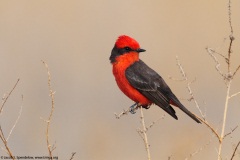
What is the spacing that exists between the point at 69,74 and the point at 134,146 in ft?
11.1

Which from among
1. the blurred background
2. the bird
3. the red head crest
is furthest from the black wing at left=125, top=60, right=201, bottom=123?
the blurred background

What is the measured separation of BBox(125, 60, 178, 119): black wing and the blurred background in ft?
3.63

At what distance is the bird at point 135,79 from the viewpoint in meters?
9.97

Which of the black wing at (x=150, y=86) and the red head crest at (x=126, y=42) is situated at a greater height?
the red head crest at (x=126, y=42)

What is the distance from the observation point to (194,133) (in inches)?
514

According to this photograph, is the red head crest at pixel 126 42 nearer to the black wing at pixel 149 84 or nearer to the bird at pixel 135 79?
the bird at pixel 135 79

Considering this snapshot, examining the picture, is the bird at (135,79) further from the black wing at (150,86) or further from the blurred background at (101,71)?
the blurred background at (101,71)

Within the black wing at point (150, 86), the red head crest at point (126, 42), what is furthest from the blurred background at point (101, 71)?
the red head crest at point (126, 42)

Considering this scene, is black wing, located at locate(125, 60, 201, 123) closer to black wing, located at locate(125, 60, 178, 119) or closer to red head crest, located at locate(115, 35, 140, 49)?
black wing, located at locate(125, 60, 178, 119)

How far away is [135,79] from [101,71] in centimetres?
843

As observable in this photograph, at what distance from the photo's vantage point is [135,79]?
32.6ft

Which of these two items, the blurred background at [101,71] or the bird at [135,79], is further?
the blurred background at [101,71]

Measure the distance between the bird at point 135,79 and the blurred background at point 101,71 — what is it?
113 centimetres

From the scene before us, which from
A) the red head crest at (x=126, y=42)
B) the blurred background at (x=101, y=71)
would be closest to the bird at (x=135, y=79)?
the red head crest at (x=126, y=42)
